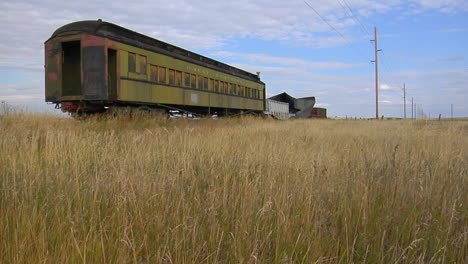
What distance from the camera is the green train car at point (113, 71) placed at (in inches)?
479

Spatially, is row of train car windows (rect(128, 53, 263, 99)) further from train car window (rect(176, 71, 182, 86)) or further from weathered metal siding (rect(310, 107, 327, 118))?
weathered metal siding (rect(310, 107, 327, 118))

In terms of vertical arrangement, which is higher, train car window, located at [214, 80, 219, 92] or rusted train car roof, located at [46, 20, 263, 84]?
rusted train car roof, located at [46, 20, 263, 84]

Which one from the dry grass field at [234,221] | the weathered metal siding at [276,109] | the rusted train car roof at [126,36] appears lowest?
the dry grass field at [234,221]

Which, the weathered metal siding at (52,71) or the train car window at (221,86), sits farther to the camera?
the train car window at (221,86)

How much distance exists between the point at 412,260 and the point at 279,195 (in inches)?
44.8

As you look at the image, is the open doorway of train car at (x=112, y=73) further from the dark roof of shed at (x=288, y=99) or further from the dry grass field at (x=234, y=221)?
the dark roof of shed at (x=288, y=99)

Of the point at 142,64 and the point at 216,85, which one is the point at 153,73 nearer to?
the point at 142,64

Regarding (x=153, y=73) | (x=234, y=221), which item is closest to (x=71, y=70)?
(x=153, y=73)

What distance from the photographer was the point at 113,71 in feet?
40.9

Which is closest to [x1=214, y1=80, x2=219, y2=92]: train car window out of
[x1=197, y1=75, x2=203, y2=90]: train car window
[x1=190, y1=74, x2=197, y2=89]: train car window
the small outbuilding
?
[x1=197, y1=75, x2=203, y2=90]: train car window

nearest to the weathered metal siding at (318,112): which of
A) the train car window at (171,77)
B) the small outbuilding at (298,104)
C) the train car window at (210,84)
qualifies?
the small outbuilding at (298,104)

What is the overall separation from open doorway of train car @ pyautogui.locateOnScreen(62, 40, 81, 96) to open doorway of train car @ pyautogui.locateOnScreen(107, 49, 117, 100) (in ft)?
7.64

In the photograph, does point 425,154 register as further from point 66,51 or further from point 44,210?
point 66,51

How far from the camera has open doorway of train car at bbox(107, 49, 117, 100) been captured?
12414 millimetres
